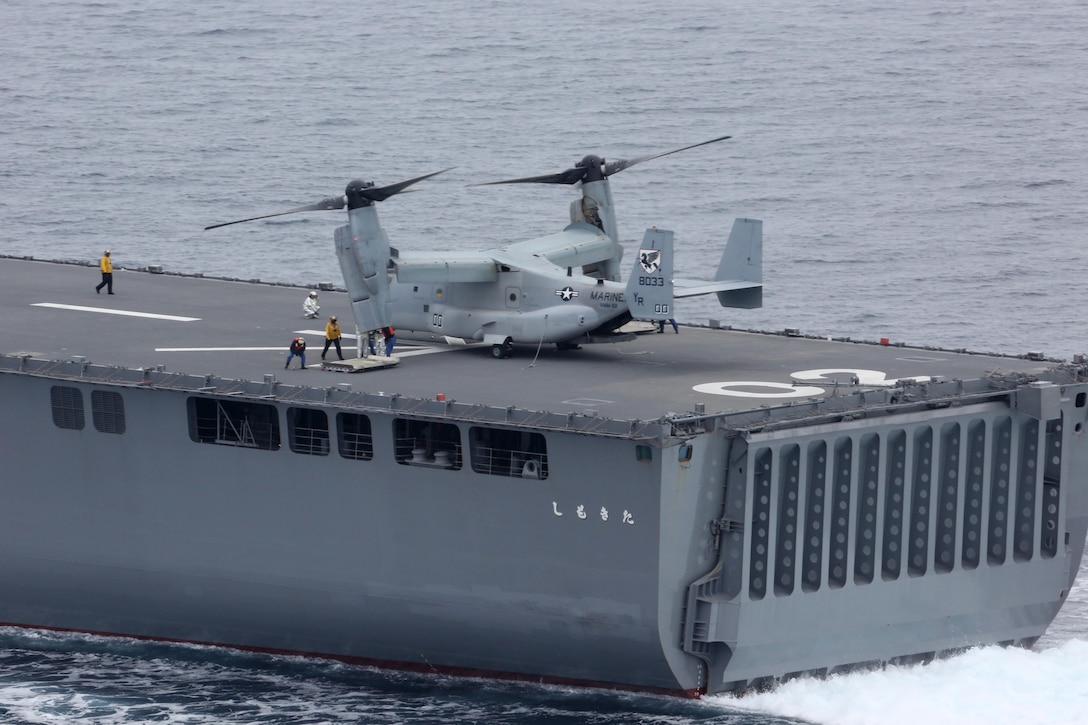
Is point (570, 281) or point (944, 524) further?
point (570, 281)

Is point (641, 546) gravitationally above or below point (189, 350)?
below

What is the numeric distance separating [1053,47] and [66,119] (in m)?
70.6

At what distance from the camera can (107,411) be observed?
48.4 meters

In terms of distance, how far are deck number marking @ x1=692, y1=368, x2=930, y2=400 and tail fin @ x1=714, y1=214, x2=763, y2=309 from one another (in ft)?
8.37

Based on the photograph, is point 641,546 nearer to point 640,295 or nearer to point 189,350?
point 640,295

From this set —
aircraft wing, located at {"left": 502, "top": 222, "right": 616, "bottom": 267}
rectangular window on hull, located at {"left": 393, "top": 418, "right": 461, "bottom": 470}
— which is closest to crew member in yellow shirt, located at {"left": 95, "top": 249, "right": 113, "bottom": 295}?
aircraft wing, located at {"left": 502, "top": 222, "right": 616, "bottom": 267}

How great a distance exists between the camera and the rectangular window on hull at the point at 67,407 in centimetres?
4859

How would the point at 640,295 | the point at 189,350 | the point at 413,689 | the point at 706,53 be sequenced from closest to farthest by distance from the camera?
1. the point at 413,689
2. the point at 640,295
3. the point at 189,350
4. the point at 706,53

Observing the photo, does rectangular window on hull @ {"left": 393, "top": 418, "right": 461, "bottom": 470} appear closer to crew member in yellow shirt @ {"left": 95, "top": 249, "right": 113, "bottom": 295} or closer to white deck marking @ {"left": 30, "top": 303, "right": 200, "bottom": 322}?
white deck marking @ {"left": 30, "top": 303, "right": 200, "bottom": 322}

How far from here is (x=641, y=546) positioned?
4241 centimetres

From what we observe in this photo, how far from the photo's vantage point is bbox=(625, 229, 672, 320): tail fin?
4850cm

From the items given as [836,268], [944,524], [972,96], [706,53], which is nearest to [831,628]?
[944,524]

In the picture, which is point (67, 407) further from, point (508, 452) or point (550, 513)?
point (550, 513)

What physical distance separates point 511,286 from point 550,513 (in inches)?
407
